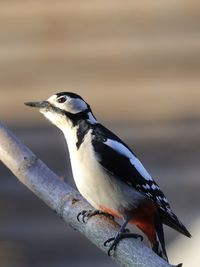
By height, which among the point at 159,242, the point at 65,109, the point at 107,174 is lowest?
the point at 159,242

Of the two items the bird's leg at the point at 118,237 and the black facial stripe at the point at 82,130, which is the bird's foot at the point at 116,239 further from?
the black facial stripe at the point at 82,130

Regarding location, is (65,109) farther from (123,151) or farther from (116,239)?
(116,239)

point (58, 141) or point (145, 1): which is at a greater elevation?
point (145, 1)

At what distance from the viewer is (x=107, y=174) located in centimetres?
312

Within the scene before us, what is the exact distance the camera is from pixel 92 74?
495 cm

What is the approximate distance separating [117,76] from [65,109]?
70.2 inches

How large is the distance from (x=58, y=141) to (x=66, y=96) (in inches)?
72.0

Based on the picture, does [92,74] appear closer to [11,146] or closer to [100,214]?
[100,214]

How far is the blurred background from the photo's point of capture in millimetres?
4898

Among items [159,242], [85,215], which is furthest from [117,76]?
[85,215]

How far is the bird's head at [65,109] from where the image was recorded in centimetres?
314

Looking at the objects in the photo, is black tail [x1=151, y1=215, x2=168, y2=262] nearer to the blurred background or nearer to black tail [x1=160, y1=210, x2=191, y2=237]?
black tail [x1=160, y1=210, x2=191, y2=237]

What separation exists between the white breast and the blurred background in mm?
1768

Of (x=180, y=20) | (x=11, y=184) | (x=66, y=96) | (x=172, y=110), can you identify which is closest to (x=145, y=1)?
(x=180, y=20)
